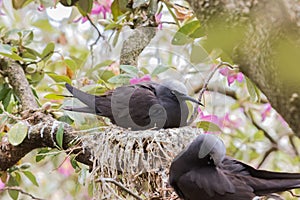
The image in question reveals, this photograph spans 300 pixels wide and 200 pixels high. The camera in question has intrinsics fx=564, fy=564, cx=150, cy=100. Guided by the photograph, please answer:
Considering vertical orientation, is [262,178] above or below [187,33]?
below

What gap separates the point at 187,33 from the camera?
55.6 inches

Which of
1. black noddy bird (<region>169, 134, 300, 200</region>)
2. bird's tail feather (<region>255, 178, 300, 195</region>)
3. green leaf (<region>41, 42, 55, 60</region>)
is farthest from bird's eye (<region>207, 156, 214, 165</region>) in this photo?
green leaf (<region>41, 42, 55, 60</region>)

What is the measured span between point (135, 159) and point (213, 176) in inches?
7.5

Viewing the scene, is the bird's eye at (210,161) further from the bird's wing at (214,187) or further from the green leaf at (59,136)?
the green leaf at (59,136)

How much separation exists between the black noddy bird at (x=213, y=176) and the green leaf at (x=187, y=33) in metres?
0.24

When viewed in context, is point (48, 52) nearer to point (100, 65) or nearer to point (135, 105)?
point (100, 65)

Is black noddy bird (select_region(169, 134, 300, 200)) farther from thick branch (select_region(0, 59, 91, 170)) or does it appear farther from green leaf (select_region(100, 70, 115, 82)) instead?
green leaf (select_region(100, 70, 115, 82))

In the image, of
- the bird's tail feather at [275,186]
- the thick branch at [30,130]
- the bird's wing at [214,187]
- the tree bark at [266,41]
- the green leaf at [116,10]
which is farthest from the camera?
the green leaf at [116,10]

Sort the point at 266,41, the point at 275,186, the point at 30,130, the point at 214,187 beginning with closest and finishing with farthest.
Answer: the point at 266,41, the point at 275,186, the point at 214,187, the point at 30,130

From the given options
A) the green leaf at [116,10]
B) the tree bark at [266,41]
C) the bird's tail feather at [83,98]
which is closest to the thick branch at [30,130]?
the bird's tail feather at [83,98]

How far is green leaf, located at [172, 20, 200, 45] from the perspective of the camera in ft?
4.52

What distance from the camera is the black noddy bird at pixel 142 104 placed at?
5.15ft

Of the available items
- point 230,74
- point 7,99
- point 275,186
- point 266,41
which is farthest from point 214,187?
point 266,41

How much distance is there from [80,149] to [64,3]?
408 mm
